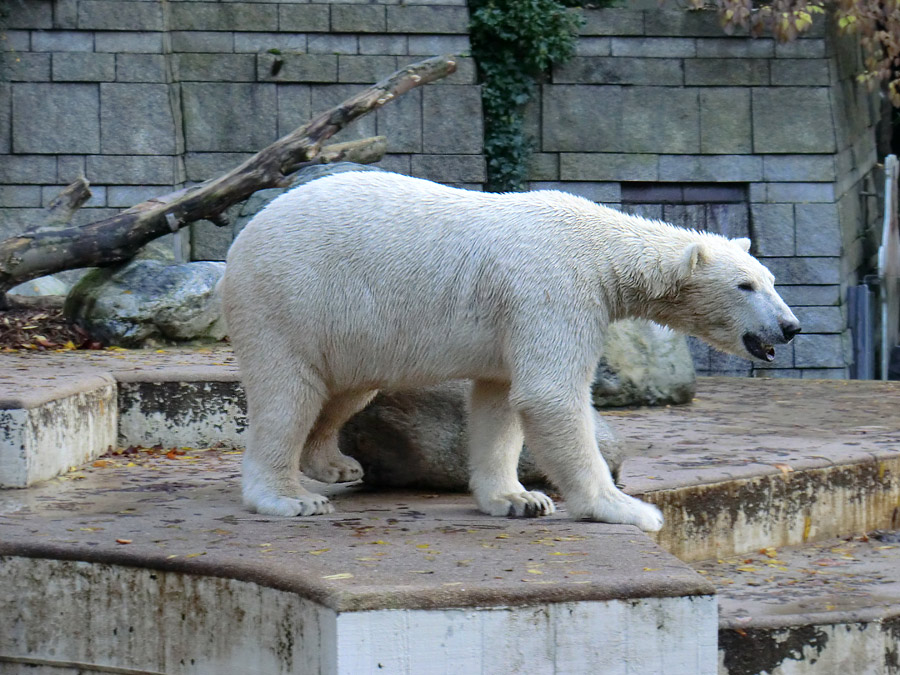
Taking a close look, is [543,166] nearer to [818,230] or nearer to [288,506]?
[818,230]

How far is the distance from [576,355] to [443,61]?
5346 millimetres

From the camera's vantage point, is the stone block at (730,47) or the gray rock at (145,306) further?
the stone block at (730,47)

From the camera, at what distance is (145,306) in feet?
26.0

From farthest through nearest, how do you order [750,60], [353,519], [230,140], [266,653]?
[750,60] < [230,140] < [353,519] < [266,653]

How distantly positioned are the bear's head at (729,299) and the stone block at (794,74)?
7493 millimetres

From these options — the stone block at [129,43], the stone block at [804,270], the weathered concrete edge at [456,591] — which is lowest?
the weathered concrete edge at [456,591]

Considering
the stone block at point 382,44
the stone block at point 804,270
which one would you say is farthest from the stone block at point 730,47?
the stone block at point 382,44

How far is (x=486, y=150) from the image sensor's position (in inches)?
433

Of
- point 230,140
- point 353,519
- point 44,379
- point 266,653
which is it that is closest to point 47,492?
point 44,379

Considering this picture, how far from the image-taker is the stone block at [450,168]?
1080 cm

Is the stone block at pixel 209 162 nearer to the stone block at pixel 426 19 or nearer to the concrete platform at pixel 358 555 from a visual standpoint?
the stone block at pixel 426 19

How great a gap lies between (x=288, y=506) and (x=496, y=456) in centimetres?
76

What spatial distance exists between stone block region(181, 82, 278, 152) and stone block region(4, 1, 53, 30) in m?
1.19

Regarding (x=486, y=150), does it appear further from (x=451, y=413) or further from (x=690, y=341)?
(x=451, y=413)
